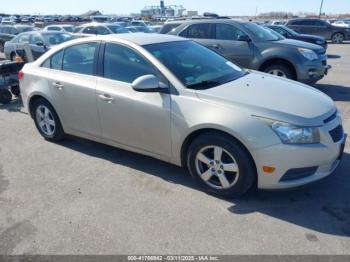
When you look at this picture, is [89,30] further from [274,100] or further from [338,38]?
[338,38]

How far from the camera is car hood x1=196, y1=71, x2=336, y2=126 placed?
329cm

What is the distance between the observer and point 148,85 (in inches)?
144

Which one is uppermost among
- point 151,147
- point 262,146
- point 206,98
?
point 206,98

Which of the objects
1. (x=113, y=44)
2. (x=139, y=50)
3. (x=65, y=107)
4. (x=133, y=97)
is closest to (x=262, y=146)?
(x=133, y=97)

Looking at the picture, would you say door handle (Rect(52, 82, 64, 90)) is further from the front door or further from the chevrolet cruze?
the front door

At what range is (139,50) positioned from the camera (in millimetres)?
4039

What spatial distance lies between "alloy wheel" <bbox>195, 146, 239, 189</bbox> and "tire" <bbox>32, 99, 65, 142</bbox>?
8.10 ft

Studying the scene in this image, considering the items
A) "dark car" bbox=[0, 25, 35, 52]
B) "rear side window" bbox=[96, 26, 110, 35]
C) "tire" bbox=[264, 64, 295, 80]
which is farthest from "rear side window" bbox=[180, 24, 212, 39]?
"dark car" bbox=[0, 25, 35, 52]

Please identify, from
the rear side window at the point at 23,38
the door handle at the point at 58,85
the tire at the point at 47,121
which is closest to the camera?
the door handle at the point at 58,85

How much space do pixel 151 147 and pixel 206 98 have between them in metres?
0.92

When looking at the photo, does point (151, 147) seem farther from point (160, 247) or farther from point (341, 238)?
point (341, 238)

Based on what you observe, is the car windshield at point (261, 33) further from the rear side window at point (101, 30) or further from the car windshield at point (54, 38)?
the rear side window at point (101, 30)

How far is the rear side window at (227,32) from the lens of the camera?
8586mm

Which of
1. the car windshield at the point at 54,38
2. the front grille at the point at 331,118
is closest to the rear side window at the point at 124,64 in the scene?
the front grille at the point at 331,118
